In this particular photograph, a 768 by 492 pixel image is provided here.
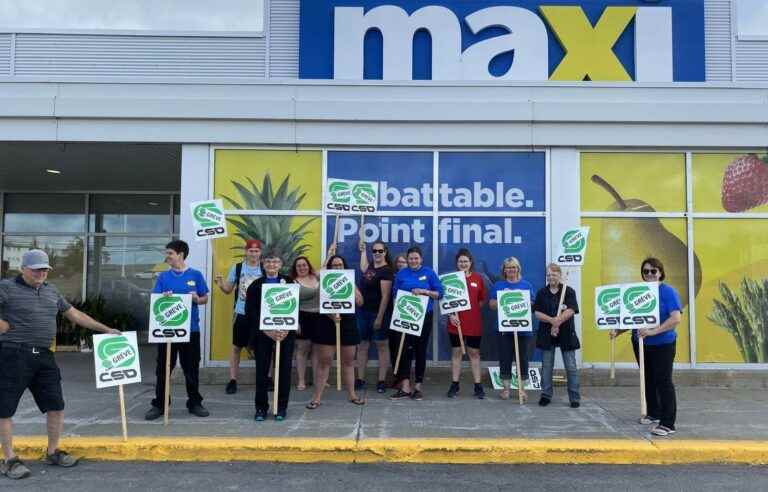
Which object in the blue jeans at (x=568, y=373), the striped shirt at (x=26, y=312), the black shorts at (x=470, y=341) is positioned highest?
the striped shirt at (x=26, y=312)

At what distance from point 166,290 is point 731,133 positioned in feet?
25.9

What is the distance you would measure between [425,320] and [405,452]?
2082mm

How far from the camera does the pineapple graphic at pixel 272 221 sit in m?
8.50

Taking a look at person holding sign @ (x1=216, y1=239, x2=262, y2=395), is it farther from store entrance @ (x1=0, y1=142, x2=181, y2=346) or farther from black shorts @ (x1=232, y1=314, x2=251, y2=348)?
store entrance @ (x1=0, y1=142, x2=181, y2=346)

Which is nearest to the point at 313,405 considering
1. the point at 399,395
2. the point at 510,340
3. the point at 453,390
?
the point at 399,395

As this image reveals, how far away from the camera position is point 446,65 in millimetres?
8812

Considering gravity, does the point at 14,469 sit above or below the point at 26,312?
below

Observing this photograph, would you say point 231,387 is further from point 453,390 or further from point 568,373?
point 568,373

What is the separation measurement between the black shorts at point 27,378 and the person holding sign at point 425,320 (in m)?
3.83

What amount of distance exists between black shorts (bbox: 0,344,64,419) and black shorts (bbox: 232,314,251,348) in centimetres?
261

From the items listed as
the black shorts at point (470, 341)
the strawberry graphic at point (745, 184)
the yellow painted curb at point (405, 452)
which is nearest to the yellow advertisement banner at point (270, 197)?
the black shorts at point (470, 341)

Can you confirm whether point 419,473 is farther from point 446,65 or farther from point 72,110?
point 72,110

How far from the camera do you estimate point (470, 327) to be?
736cm

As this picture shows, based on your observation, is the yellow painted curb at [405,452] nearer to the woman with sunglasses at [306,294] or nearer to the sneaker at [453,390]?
the woman with sunglasses at [306,294]
